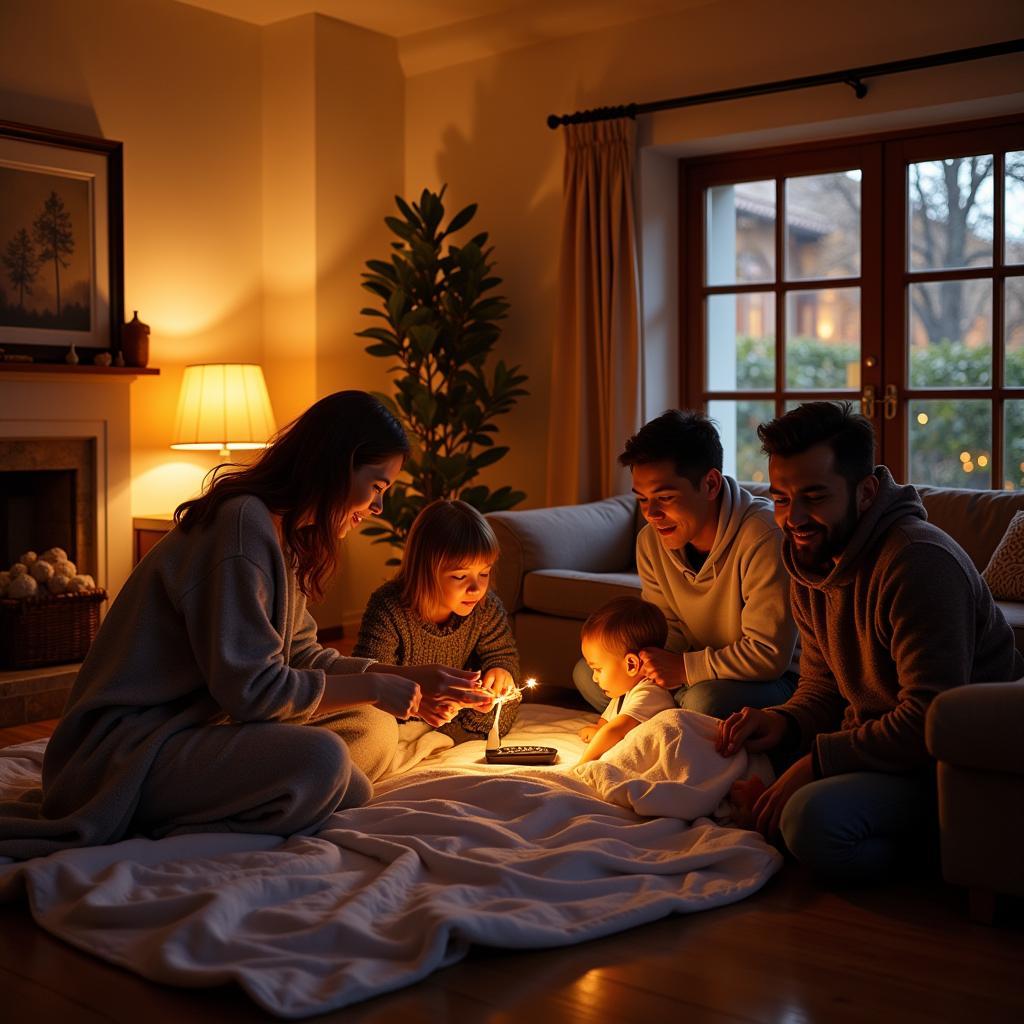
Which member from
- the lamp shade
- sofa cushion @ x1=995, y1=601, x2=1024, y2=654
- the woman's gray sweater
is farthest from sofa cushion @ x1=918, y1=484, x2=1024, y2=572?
the lamp shade

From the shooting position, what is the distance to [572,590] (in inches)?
167

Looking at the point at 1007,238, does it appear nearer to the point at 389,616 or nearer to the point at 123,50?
the point at 389,616

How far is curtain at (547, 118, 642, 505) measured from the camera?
5.12 metres

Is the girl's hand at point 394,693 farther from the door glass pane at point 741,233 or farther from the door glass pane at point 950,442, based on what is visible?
the door glass pane at point 741,233

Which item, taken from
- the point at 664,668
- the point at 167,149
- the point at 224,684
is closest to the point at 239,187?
the point at 167,149

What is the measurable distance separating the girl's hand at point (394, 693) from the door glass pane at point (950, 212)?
10.1 ft

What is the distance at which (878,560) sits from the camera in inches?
95.0

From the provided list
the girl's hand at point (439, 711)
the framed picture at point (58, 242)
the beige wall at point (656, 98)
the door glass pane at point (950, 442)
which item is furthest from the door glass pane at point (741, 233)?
the girl's hand at point (439, 711)

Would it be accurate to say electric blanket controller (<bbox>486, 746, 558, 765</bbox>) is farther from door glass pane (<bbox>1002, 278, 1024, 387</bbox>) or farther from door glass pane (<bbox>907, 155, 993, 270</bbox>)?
door glass pane (<bbox>907, 155, 993, 270</bbox>)

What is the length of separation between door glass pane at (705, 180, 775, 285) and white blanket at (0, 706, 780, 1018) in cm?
291

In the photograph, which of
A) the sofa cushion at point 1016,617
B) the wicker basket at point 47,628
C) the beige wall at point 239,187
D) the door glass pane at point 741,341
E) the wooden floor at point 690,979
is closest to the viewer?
the wooden floor at point 690,979

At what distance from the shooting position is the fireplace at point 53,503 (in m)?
4.80

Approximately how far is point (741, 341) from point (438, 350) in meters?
1.27

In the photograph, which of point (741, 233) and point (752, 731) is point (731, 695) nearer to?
point (752, 731)
